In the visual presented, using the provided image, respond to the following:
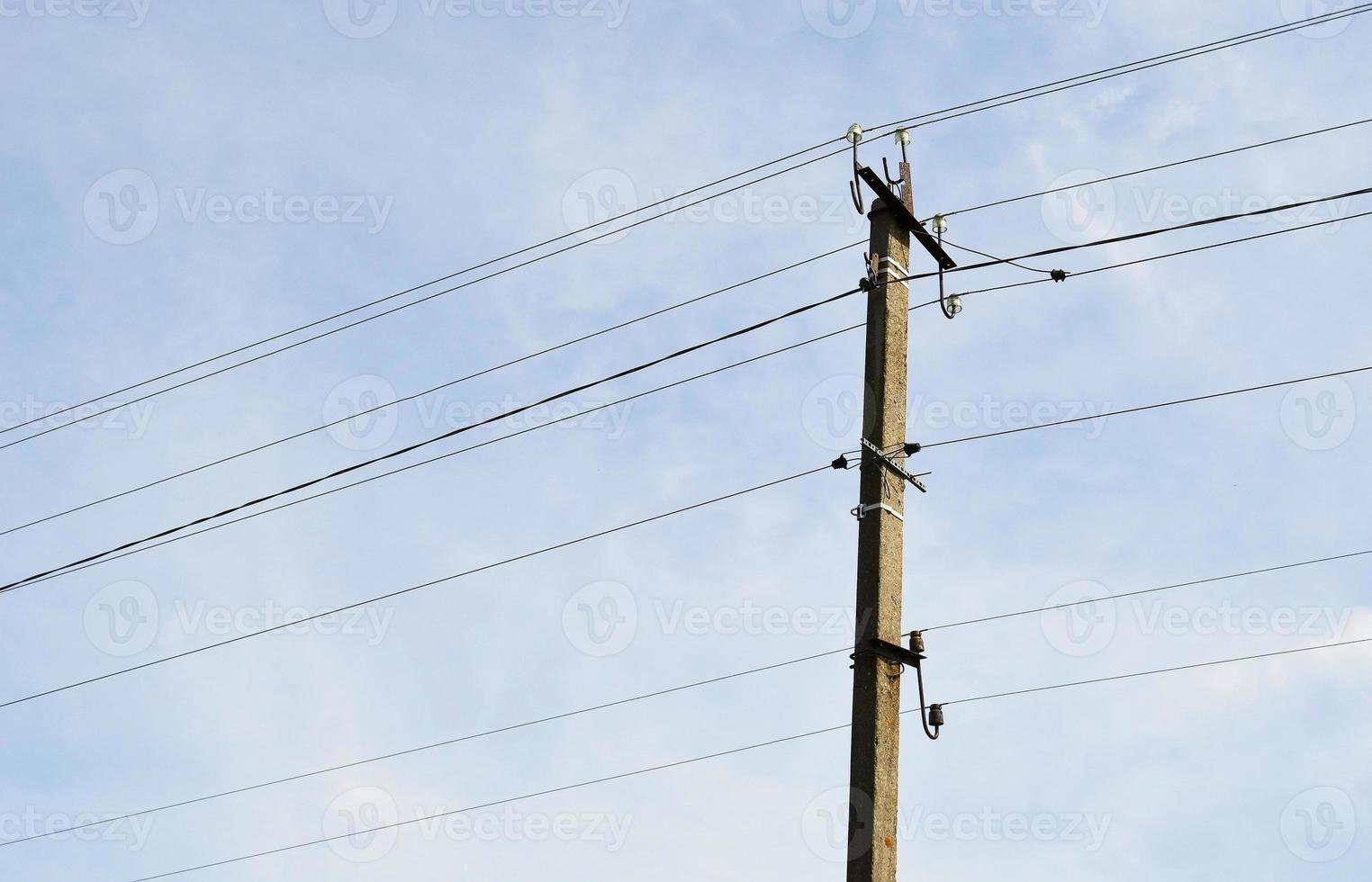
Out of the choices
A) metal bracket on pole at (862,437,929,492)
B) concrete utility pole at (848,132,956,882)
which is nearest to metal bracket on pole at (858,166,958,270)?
concrete utility pole at (848,132,956,882)

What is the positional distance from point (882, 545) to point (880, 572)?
0.22 metres

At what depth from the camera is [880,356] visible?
12273 millimetres

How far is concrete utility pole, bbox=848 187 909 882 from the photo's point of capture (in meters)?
10.7

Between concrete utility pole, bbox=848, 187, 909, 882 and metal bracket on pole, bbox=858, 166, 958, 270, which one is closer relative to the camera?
concrete utility pole, bbox=848, 187, 909, 882

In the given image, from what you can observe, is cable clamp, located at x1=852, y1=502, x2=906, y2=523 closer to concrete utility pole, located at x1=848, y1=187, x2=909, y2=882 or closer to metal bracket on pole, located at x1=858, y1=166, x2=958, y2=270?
concrete utility pole, located at x1=848, y1=187, x2=909, y2=882

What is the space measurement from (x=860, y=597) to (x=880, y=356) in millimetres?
2032

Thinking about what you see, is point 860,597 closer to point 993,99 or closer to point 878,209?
point 878,209

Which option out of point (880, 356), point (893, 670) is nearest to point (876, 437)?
point (880, 356)

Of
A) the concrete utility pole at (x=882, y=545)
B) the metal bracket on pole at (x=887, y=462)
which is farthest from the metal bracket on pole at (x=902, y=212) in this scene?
the metal bracket on pole at (x=887, y=462)

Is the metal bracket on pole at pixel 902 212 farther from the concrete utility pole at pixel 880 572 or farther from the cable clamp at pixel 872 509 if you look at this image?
the cable clamp at pixel 872 509

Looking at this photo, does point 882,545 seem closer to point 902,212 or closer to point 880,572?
point 880,572

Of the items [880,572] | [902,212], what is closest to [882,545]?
[880,572]

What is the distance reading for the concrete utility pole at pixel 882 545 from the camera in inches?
421

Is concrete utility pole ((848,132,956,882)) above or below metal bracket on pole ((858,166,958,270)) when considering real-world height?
below
